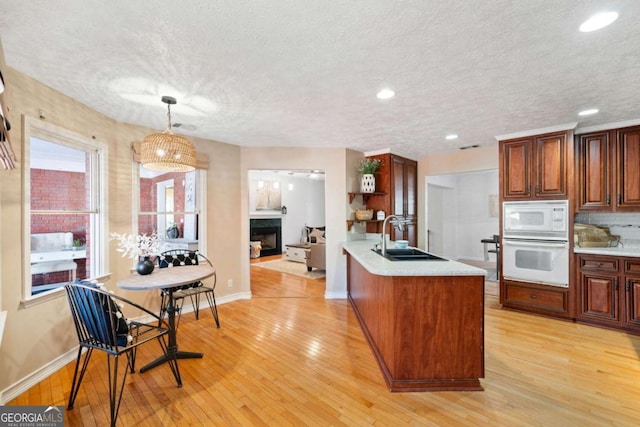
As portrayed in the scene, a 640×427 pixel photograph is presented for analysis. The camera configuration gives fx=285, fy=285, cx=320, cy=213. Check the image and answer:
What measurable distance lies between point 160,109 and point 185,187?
1363 mm

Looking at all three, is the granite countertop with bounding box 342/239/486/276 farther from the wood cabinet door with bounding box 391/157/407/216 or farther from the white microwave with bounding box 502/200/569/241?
the wood cabinet door with bounding box 391/157/407/216

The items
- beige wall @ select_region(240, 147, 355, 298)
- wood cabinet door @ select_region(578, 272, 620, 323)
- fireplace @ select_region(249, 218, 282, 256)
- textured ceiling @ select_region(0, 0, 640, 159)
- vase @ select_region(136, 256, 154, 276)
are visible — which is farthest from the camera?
fireplace @ select_region(249, 218, 282, 256)

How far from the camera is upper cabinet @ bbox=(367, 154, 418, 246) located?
471 centimetres

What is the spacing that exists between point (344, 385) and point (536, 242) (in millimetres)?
3084

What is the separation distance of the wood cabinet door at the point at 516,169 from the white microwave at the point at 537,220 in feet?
0.48

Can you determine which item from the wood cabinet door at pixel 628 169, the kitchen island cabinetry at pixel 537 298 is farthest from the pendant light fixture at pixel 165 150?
the wood cabinet door at pixel 628 169

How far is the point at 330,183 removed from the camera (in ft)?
15.2

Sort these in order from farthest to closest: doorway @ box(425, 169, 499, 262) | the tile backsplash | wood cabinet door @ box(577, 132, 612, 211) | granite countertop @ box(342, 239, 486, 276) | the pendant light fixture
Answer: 1. doorway @ box(425, 169, 499, 262)
2. the tile backsplash
3. wood cabinet door @ box(577, 132, 612, 211)
4. the pendant light fixture
5. granite countertop @ box(342, 239, 486, 276)

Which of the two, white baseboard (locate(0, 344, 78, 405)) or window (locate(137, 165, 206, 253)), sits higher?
window (locate(137, 165, 206, 253))

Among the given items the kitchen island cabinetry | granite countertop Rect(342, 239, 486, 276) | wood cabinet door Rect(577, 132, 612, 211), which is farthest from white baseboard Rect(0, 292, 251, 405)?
wood cabinet door Rect(577, 132, 612, 211)

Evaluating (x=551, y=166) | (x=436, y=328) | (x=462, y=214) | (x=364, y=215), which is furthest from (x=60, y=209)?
(x=462, y=214)

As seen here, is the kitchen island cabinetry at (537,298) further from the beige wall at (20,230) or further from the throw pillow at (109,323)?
the beige wall at (20,230)

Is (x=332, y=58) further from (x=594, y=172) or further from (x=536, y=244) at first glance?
(x=594, y=172)

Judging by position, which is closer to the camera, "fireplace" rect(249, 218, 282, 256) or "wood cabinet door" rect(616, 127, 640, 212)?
A: "wood cabinet door" rect(616, 127, 640, 212)
